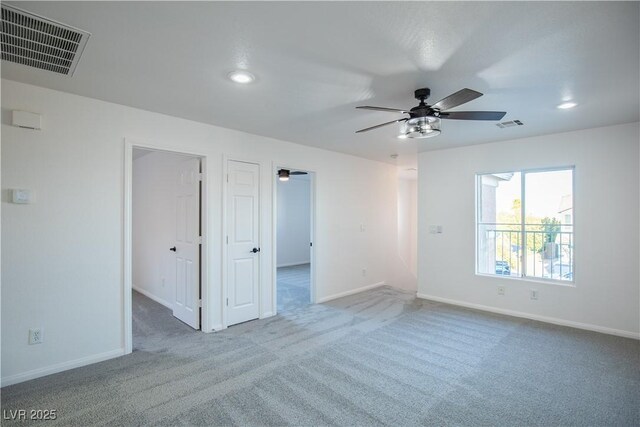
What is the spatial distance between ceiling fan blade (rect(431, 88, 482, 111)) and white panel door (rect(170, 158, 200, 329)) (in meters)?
2.78

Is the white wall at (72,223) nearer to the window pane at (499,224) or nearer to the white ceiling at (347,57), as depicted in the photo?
the white ceiling at (347,57)

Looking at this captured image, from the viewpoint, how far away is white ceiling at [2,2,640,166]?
1.70m

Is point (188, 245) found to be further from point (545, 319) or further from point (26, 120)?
point (545, 319)

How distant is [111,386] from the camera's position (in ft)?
8.31

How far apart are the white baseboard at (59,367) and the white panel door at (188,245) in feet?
3.12

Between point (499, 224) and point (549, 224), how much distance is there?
606 mm

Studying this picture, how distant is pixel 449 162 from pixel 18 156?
513 cm

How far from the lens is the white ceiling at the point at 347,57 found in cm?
170

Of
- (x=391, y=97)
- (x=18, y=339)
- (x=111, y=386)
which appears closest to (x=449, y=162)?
(x=391, y=97)

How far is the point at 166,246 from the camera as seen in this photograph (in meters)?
4.67

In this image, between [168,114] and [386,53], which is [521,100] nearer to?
[386,53]

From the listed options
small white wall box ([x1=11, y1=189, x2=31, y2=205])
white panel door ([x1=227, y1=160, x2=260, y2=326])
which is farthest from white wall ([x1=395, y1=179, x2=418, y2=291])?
small white wall box ([x1=11, y1=189, x2=31, y2=205])

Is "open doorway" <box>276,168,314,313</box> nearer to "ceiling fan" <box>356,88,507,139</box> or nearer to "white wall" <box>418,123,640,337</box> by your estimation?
"white wall" <box>418,123,640,337</box>

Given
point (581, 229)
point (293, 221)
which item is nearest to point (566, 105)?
point (581, 229)
